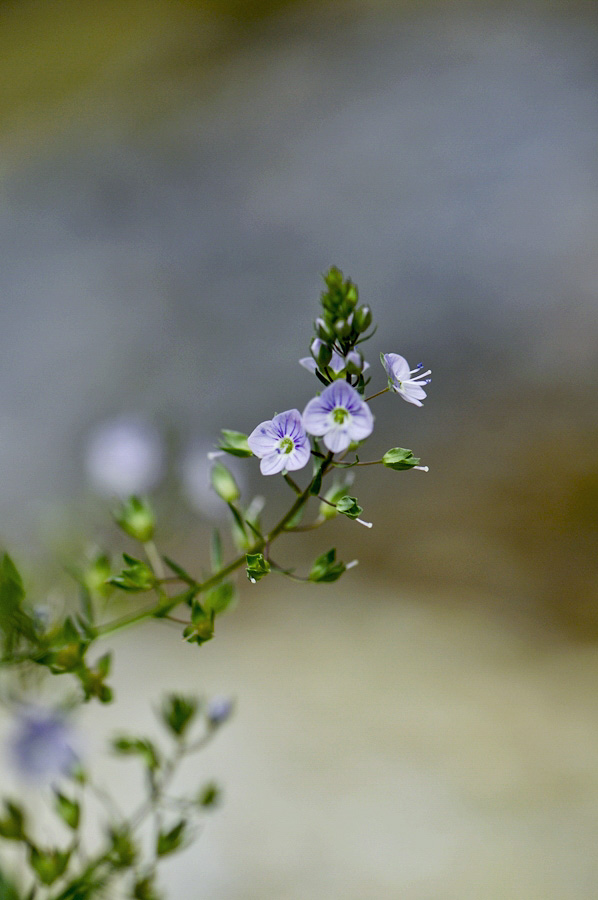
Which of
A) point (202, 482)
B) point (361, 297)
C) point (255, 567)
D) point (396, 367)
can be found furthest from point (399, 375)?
point (361, 297)

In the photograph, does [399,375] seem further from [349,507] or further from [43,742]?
[43,742]

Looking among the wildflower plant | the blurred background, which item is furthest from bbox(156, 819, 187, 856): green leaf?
the blurred background

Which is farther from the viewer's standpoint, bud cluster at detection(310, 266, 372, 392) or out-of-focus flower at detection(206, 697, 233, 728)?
out-of-focus flower at detection(206, 697, 233, 728)

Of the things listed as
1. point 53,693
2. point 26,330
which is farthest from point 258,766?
point 26,330

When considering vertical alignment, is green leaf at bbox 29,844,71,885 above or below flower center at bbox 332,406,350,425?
below

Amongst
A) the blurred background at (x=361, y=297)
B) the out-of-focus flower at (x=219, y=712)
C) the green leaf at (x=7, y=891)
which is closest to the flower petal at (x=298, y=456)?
the out-of-focus flower at (x=219, y=712)

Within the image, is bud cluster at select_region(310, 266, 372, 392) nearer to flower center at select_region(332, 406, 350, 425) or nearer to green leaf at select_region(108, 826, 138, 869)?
flower center at select_region(332, 406, 350, 425)

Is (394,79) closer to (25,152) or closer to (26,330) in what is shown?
(25,152)
